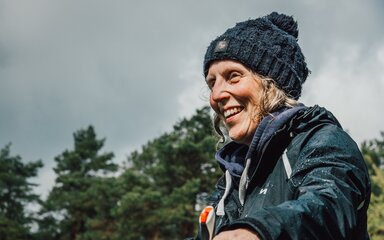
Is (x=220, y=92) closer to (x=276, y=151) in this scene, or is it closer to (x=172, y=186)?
(x=276, y=151)

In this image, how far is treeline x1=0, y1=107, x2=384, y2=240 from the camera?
25.9 m

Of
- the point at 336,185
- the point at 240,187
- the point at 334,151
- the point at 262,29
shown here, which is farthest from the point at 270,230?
the point at 262,29

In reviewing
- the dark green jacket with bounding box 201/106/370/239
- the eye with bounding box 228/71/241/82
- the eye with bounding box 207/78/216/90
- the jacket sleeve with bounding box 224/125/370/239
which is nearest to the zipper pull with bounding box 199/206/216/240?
the dark green jacket with bounding box 201/106/370/239

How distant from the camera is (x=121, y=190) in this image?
29.2 metres

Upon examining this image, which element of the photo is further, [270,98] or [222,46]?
[222,46]

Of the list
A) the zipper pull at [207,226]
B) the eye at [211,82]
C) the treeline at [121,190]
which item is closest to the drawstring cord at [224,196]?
the eye at [211,82]

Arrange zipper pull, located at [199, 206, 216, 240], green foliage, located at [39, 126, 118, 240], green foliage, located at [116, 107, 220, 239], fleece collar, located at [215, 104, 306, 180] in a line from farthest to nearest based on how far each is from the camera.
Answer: green foliage, located at [39, 126, 118, 240] → green foliage, located at [116, 107, 220, 239] → fleece collar, located at [215, 104, 306, 180] → zipper pull, located at [199, 206, 216, 240]

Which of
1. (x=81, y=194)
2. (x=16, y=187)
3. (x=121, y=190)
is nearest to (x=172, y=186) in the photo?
(x=121, y=190)

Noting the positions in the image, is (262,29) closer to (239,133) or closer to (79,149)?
(239,133)

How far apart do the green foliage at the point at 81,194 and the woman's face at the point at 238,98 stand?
29079mm

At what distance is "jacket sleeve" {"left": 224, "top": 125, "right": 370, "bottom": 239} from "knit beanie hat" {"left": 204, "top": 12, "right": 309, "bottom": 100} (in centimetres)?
60

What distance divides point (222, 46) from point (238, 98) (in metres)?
0.34

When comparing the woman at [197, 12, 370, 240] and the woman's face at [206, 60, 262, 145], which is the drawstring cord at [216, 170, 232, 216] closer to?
the woman at [197, 12, 370, 240]

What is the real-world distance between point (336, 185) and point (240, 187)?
740 mm
